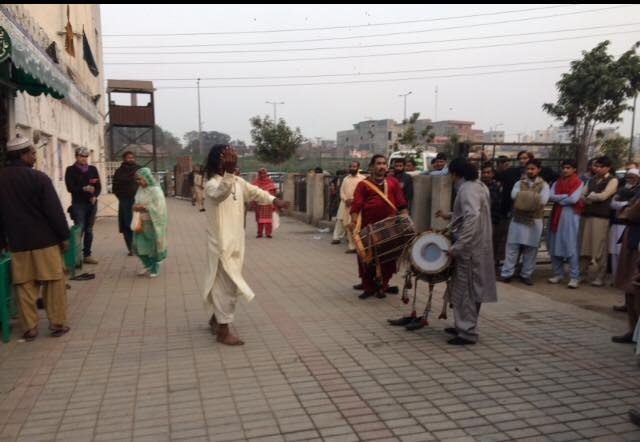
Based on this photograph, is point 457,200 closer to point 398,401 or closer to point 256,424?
point 398,401

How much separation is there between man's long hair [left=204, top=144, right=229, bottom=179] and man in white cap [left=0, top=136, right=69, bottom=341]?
4.92 ft

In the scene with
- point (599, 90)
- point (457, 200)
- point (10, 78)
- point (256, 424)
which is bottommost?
point (256, 424)

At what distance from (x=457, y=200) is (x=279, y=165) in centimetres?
2839

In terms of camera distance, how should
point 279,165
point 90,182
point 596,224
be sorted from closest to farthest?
point 596,224 → point 90,182 → point 279,165

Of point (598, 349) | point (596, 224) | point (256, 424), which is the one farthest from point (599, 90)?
point (256, 424)

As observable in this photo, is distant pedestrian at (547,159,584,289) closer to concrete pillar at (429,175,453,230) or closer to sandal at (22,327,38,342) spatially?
concrete pillar at (429,175,453,230)

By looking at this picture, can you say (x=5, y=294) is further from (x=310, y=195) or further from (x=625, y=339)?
(x=310, y=195)

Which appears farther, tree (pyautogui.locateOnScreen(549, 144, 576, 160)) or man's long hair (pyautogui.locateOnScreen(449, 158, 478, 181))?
tree (pyautogui.locateOnScreen(549, 144, 576, 160))

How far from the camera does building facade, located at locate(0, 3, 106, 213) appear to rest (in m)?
6.35

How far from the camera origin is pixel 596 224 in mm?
7762

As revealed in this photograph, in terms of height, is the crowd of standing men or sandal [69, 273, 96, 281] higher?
the crowd of standing men

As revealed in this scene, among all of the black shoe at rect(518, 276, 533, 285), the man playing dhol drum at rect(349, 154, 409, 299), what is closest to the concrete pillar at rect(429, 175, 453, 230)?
the black shoe at rect(518, 276, 533, 285)

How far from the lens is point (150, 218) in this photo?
7766mm


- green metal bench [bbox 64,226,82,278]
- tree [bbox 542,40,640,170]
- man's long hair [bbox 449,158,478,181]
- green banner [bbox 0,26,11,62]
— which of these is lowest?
green metal bench [bbox 64,226,82,278]
